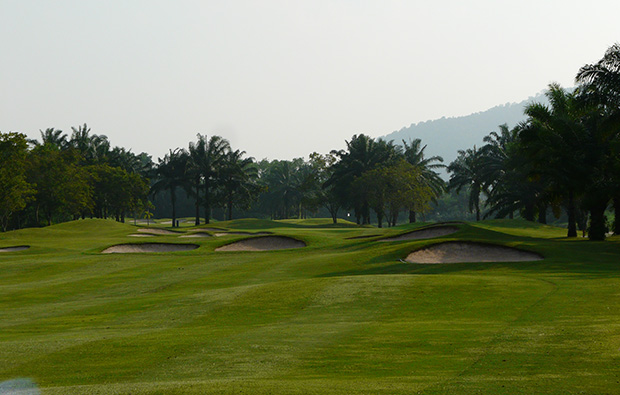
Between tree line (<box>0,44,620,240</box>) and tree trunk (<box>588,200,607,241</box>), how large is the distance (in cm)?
7

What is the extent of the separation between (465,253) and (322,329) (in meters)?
22.7

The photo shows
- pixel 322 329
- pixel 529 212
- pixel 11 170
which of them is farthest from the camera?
pixel 529 212

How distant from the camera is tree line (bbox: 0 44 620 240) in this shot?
43156 millimetres

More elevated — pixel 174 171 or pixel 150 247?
pixel 174 171

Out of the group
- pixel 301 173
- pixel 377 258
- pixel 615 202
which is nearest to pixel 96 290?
pixel 377 258

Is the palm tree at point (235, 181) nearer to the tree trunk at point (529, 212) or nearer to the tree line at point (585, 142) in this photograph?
the tree trunk at point (529, 212)

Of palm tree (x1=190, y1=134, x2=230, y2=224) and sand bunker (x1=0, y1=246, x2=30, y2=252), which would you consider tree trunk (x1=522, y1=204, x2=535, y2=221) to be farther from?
sand bunker (x1=0, y1=246, x2=30, y2=252)

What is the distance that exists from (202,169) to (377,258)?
69.5m

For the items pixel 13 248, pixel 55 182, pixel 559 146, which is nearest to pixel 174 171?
pixel 55 182

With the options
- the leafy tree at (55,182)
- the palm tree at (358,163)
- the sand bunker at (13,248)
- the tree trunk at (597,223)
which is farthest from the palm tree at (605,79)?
the leafy tree at (55,182)

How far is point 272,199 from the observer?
144m

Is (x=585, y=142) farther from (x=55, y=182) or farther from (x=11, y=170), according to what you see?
(x=55, y=182)

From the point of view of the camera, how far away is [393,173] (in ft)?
290

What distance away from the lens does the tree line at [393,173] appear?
43.2 metres
